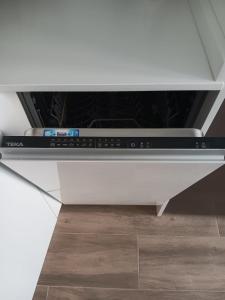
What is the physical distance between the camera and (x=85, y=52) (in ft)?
2.00

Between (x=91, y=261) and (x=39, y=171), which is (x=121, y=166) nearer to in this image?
(x=39, y=171)

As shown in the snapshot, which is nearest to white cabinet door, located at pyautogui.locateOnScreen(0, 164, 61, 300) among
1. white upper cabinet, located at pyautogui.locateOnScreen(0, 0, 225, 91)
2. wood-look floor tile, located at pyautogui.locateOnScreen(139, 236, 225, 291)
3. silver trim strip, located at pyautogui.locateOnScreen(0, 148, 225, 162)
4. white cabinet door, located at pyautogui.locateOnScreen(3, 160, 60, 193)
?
white cabinet door, located at pyautogui.locateOnScreen(3, 160, 60, 193)

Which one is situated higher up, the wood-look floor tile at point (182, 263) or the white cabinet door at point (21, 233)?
the white cabinet door at point (21, 233)

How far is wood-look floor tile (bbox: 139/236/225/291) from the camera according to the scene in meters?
1.18

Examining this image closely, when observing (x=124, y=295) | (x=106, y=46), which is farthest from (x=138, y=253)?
(x=106, y=46)

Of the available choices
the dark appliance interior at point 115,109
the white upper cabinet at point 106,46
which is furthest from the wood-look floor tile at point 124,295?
the white upper cabinet at point 106,46

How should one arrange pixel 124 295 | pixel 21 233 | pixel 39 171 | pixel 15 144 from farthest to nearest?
pixel 124 295, pixel 21 233, pixel 39 171, pixel 15 144

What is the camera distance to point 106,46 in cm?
62

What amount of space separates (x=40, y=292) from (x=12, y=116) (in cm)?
84

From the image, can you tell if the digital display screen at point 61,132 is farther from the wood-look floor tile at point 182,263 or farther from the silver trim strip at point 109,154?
the wood-look floor tile at point 182,263

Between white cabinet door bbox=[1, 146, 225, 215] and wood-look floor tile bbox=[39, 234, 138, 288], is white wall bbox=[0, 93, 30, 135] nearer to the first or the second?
white cabinet door bbox=[1, 146, 225, 215]

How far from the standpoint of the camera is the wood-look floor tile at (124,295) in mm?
1153

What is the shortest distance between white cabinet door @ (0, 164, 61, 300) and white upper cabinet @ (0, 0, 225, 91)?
11.7 inches

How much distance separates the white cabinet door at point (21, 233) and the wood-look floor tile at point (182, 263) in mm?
441
